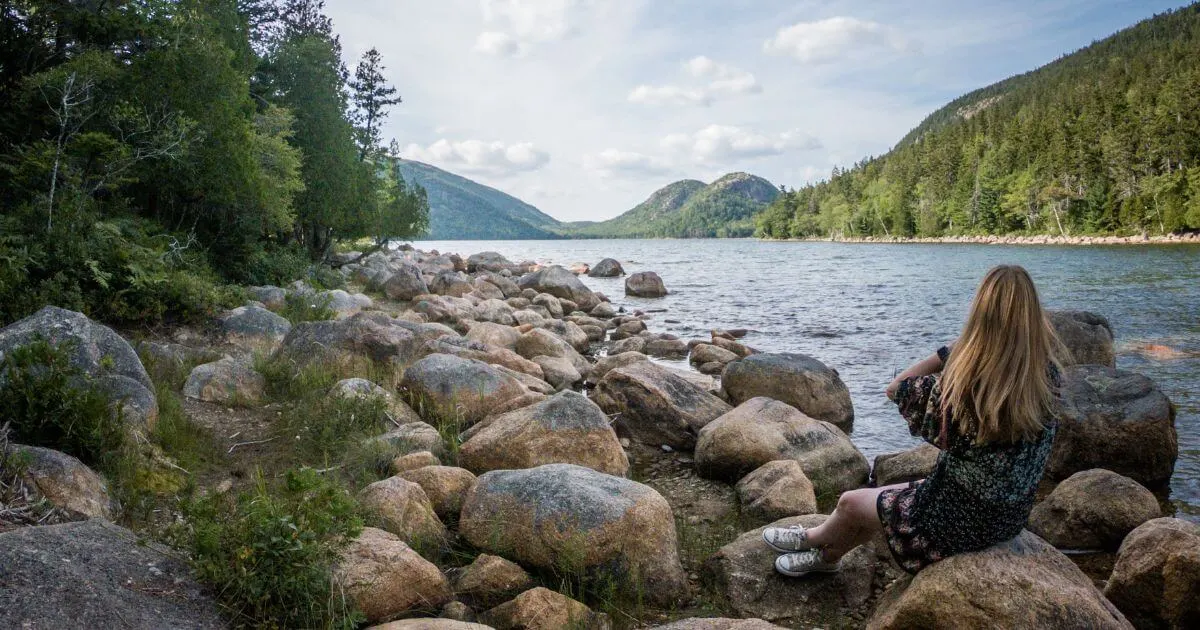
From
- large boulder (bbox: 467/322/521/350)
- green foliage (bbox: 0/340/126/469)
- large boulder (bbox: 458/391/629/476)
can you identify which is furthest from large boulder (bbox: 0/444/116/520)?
large boulder (bbox: 467/322/521/350)

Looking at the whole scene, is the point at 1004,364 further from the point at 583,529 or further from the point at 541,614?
the point at 541,614

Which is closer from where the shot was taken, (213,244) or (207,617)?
(207,617)

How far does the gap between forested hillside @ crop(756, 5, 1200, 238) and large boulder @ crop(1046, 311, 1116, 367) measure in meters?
54.4

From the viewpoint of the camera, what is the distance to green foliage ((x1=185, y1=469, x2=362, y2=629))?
2.88 meters

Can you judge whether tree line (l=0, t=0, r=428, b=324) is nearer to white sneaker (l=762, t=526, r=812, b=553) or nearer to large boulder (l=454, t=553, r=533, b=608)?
large boulder (l=454, t=553, r=533, b=608)

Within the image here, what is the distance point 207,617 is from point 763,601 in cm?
326

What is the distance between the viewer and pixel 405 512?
14.7 feet

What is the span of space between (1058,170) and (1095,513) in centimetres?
7759

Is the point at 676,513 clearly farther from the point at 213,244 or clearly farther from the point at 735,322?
the point at 735,322

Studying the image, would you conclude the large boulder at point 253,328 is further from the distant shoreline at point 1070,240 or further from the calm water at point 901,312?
the distant shoreline at point 1070,240

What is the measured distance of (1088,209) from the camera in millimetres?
64062

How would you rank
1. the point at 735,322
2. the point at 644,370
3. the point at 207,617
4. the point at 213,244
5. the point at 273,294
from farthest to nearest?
1. the point at 735,322
2. the point at 213,244
3. the point at 273,294
4. the point at 644,370
5. the point at 207,617

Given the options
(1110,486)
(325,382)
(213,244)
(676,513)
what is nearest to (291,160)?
(213,244)

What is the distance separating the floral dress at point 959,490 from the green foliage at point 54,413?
17.2 ft
